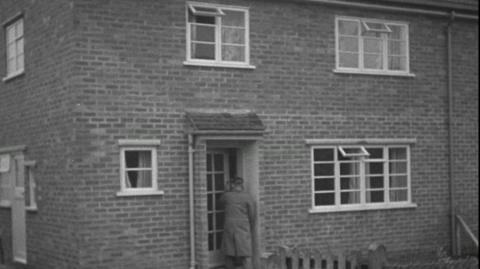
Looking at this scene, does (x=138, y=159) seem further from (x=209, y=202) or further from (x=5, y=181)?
(x=5, y=181)

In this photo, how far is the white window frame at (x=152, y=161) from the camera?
13445 millimetres

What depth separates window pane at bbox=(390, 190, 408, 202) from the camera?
54.9 feet

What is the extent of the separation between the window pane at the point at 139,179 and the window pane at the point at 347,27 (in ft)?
16.6

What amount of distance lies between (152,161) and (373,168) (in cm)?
499

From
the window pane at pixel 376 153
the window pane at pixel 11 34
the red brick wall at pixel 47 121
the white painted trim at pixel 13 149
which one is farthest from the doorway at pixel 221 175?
the window pane at pixel 11 34

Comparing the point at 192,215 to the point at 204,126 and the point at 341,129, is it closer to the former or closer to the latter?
the point at 204,126

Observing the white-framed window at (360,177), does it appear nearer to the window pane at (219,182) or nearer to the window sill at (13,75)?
the window pane at (219,182)

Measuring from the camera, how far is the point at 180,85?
14.2 metres

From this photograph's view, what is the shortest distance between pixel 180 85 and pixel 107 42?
1542 mm

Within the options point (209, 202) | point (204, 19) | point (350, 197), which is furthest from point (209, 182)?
point (350, 197)

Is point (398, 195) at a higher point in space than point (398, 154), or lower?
lower

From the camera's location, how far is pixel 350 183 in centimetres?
1612

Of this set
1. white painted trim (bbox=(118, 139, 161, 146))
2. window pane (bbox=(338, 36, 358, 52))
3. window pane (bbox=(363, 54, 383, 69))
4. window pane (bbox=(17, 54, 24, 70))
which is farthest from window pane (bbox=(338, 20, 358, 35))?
window pane (bbox=(17, 54, 24, 70))

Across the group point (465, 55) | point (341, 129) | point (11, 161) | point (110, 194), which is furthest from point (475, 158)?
point (11, 161)
